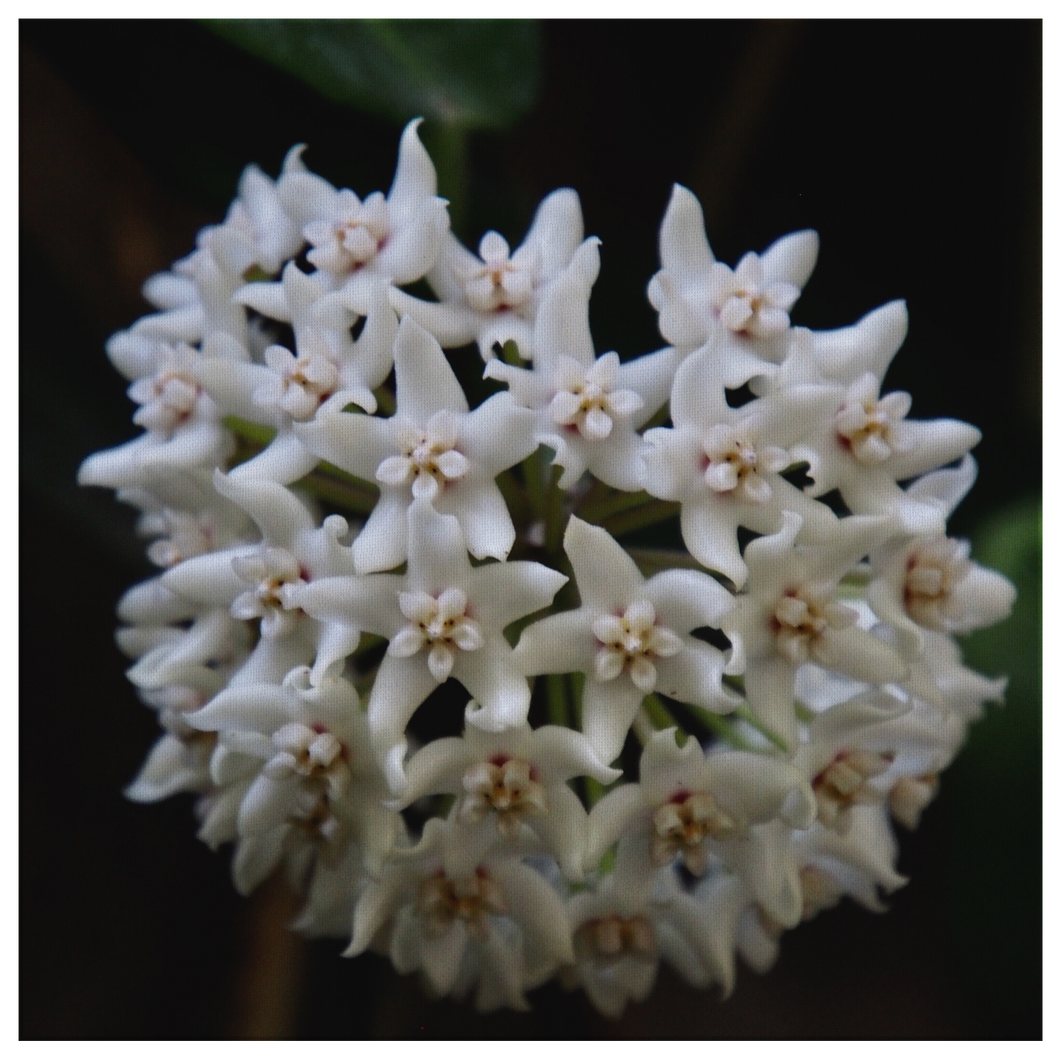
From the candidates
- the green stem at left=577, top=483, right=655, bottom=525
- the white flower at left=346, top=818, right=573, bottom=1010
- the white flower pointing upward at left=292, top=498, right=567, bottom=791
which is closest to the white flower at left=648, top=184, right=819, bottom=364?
the green stem at left=577, top=483, right=655, bottom=525

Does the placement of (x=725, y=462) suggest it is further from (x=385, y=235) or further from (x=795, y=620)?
(x=385, y=235)

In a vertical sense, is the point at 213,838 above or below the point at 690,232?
below

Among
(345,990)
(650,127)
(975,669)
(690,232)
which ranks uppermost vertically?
(650,127)

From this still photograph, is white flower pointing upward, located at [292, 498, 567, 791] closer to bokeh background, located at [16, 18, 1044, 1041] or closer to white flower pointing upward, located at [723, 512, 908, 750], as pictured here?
white flower pointing upward, located at [723, 512, 908, 750]

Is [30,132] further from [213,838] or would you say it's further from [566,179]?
[213,838]

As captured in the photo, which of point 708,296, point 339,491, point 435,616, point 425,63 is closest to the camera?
point 435,616

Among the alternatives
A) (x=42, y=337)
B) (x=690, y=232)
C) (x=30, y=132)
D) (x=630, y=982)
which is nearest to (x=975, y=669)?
(x=630, y=982)

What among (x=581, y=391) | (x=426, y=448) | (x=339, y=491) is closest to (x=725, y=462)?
(x=581, y=391)
